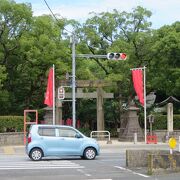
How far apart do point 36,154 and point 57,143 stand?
3.68 feet

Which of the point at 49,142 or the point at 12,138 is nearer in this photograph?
the point at 49,142

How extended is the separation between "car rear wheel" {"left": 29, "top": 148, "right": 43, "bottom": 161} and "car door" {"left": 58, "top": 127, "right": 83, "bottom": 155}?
38.0 inches

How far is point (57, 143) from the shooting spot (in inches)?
878

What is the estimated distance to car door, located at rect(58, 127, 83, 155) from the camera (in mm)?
22359

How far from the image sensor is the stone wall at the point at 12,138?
36562 millimetres

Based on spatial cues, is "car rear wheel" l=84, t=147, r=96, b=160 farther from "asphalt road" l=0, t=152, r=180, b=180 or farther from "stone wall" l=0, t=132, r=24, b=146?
"stone wall" l=0, t=132, r=24, b=146

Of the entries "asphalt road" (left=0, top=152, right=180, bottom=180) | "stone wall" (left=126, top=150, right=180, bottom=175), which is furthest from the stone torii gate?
"stone wall" (left=126, top=150, right=180, bottom=175)

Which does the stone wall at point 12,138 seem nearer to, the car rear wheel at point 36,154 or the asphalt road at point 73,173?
the car rear wheel at point 36,154

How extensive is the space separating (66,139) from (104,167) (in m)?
4.13

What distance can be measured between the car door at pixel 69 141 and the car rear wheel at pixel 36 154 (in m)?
0.97

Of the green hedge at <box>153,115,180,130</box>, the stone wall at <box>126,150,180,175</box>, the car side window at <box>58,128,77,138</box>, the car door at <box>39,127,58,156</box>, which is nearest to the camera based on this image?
the stone wall at <box>126,150,180,175</box>

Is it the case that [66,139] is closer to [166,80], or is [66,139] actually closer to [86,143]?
[86,143]

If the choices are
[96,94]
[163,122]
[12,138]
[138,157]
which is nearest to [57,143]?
[138,157]

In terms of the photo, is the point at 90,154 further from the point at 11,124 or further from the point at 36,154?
the point at 11,124
